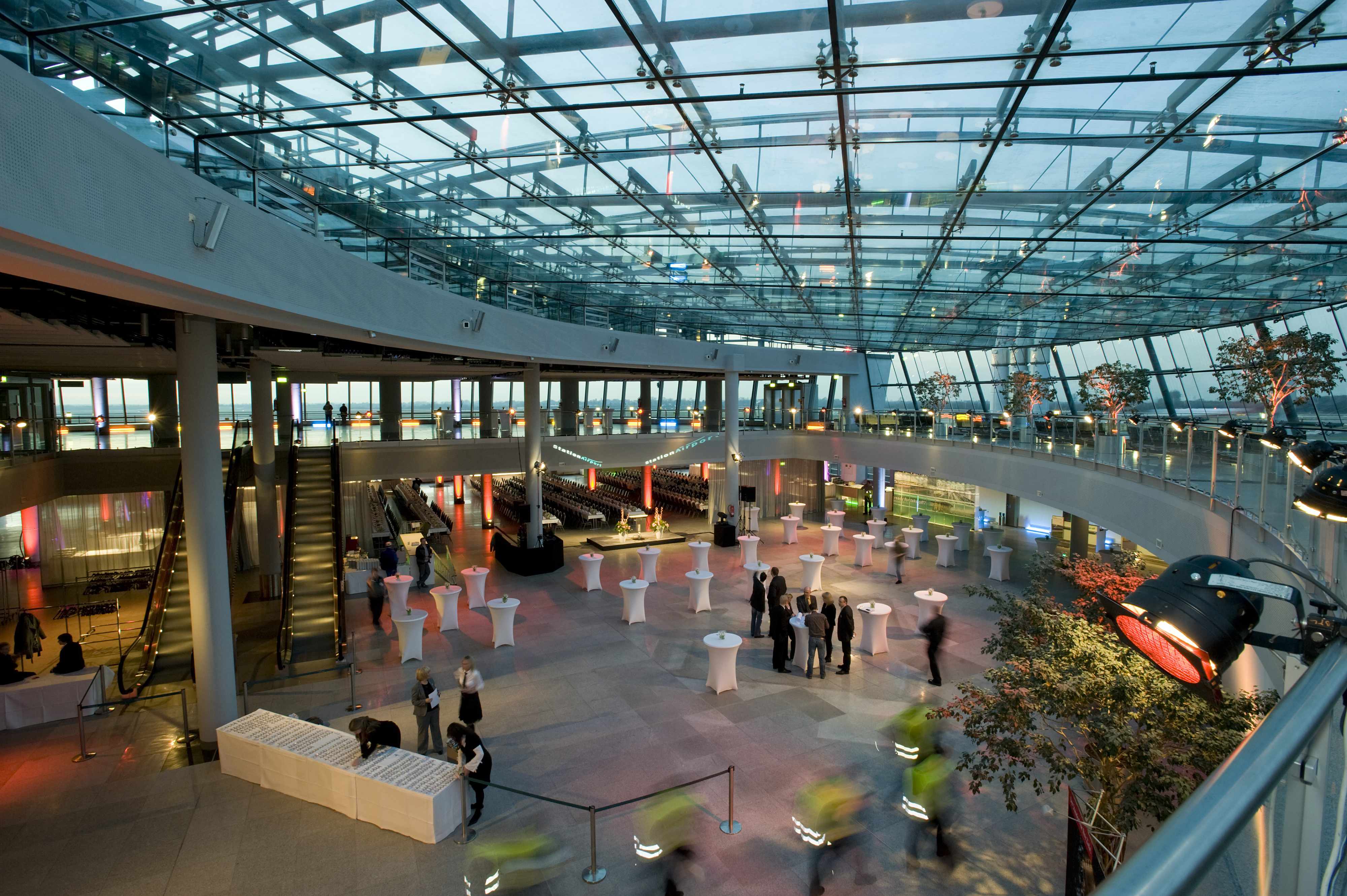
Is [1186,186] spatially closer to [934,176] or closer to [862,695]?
[934,176]

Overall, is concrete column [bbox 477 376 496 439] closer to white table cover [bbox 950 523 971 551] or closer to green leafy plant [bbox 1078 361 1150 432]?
white table cover [bbox 950 523 971 551]

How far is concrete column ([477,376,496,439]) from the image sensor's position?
22.0m

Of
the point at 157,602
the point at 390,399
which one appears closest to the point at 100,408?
the point at 390,399

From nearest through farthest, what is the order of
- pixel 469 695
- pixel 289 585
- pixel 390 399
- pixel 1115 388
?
pixel 469 695 < pixel 289 585 < pixel 1115 388 < pixel 390 399

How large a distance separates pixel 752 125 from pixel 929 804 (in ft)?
24.3

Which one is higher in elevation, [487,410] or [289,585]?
[487,410]

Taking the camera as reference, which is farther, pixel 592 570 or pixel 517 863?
pixel 592 570

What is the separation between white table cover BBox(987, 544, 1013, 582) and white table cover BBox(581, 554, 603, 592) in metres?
9.74

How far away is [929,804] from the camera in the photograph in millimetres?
6977

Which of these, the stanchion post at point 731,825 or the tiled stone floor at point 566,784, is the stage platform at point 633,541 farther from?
the stanchion post at point 731,825

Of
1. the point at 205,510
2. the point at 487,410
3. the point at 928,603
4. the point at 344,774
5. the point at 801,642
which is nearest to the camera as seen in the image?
the point at 344,774

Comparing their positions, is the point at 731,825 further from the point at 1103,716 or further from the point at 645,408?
the point at 645,408

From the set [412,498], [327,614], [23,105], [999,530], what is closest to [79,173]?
[23,105]

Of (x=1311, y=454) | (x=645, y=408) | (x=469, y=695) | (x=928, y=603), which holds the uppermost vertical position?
(x=1311, y=454)
